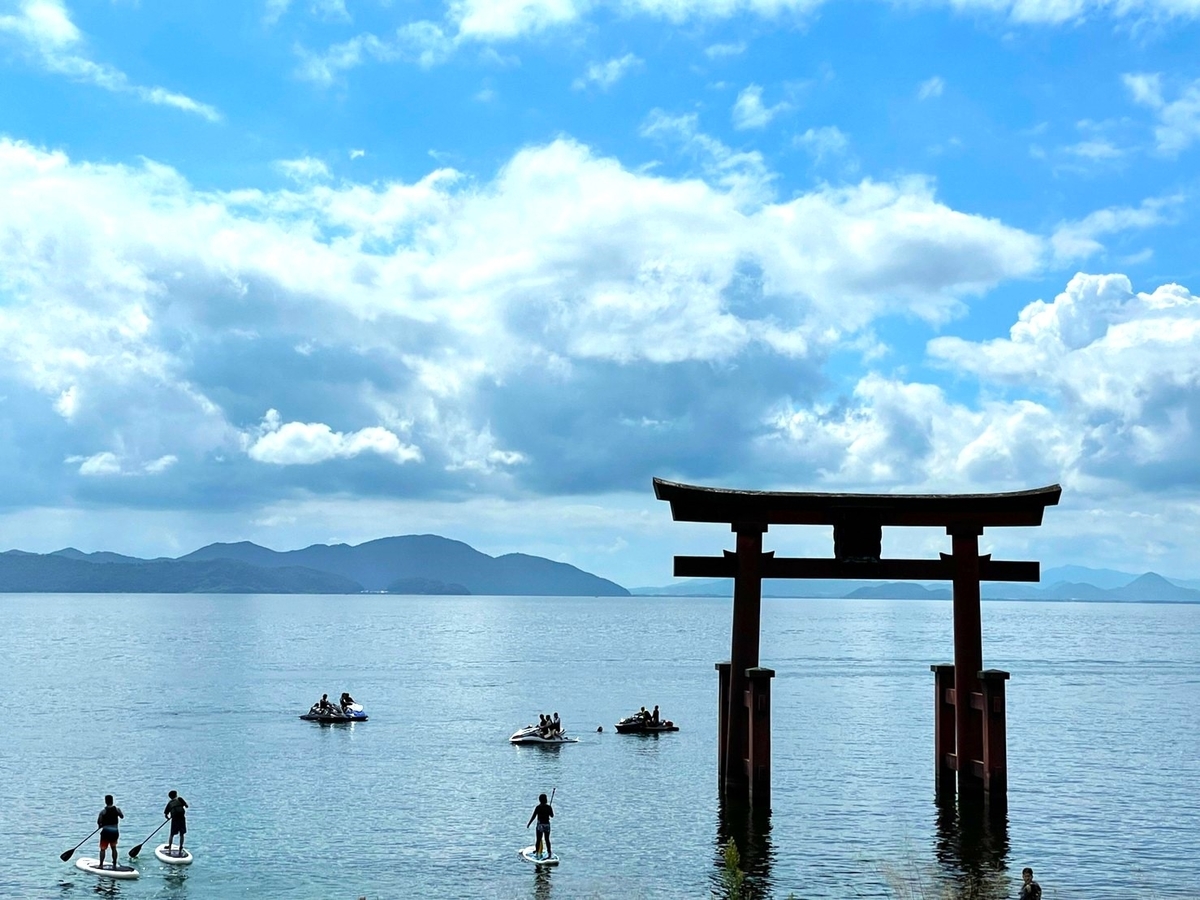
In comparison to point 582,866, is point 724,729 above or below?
above

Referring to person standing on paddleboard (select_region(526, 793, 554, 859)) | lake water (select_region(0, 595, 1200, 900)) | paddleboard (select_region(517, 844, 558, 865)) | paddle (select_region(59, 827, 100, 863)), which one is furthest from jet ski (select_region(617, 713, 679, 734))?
paddle (select_region(59, 827, 100, 863))

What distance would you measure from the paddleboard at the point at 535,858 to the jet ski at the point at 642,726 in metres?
31.9

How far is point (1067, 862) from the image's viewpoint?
33031 mm

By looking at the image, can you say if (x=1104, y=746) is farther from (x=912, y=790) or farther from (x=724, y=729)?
(x=724, y=729)

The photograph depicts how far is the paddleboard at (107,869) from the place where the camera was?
103 feet

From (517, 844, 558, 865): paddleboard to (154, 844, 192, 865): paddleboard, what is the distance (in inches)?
352

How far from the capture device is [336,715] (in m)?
69.6

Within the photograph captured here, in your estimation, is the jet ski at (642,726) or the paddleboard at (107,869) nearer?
the paddleboard at (107,869)

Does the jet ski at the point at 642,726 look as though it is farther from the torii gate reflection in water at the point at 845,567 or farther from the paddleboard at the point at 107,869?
the paddleboard at the point at 107,869

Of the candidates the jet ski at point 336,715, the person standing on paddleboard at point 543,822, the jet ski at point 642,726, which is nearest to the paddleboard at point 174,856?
the person standing on paddleboard at point 543,822

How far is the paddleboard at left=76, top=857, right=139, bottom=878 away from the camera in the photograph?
103 ft

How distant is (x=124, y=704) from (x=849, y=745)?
167 feet

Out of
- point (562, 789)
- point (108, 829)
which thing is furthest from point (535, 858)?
point (562, 789)

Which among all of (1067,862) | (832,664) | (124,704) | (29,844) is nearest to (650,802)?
(1067,862)
